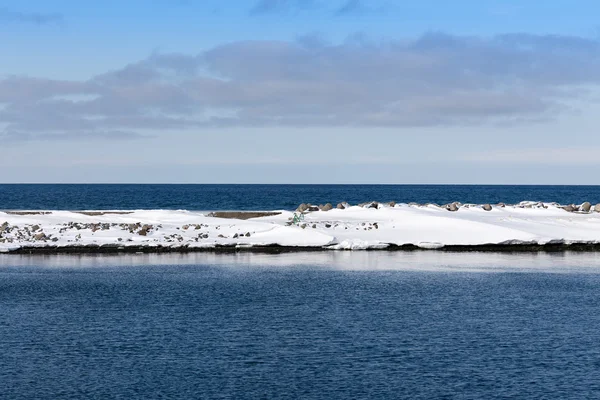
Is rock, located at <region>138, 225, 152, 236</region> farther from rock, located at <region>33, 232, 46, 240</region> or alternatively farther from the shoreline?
rock, located at <region>33, 232, 46, 240</region>

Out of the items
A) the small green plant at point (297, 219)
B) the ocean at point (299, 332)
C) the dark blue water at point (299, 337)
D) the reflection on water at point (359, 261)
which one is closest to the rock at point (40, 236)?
the reflection on water at point (359, 261)

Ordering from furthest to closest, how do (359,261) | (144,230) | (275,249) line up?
(144,230) < (275,249) < (359,261)

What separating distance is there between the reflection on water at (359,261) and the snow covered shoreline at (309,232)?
8.11 ft

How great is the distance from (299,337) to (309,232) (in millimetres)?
32160

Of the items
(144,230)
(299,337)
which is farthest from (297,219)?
(299,337)

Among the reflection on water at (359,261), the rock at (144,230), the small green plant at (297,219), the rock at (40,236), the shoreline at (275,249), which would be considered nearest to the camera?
the reflection on water at (359,261)

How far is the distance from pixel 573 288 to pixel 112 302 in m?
20.0

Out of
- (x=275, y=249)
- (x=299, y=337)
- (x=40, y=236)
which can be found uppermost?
(x=40, y=236)

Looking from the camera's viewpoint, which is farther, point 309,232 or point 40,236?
point 309,232

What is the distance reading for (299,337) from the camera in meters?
25.1

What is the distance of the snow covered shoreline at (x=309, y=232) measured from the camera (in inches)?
2158

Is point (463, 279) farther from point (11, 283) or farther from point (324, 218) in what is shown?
point (324, 218)

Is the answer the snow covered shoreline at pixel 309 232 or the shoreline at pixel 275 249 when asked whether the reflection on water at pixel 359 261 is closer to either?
the shoreline at pixel 275 249

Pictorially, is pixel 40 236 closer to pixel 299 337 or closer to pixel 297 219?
pixel 297 219
